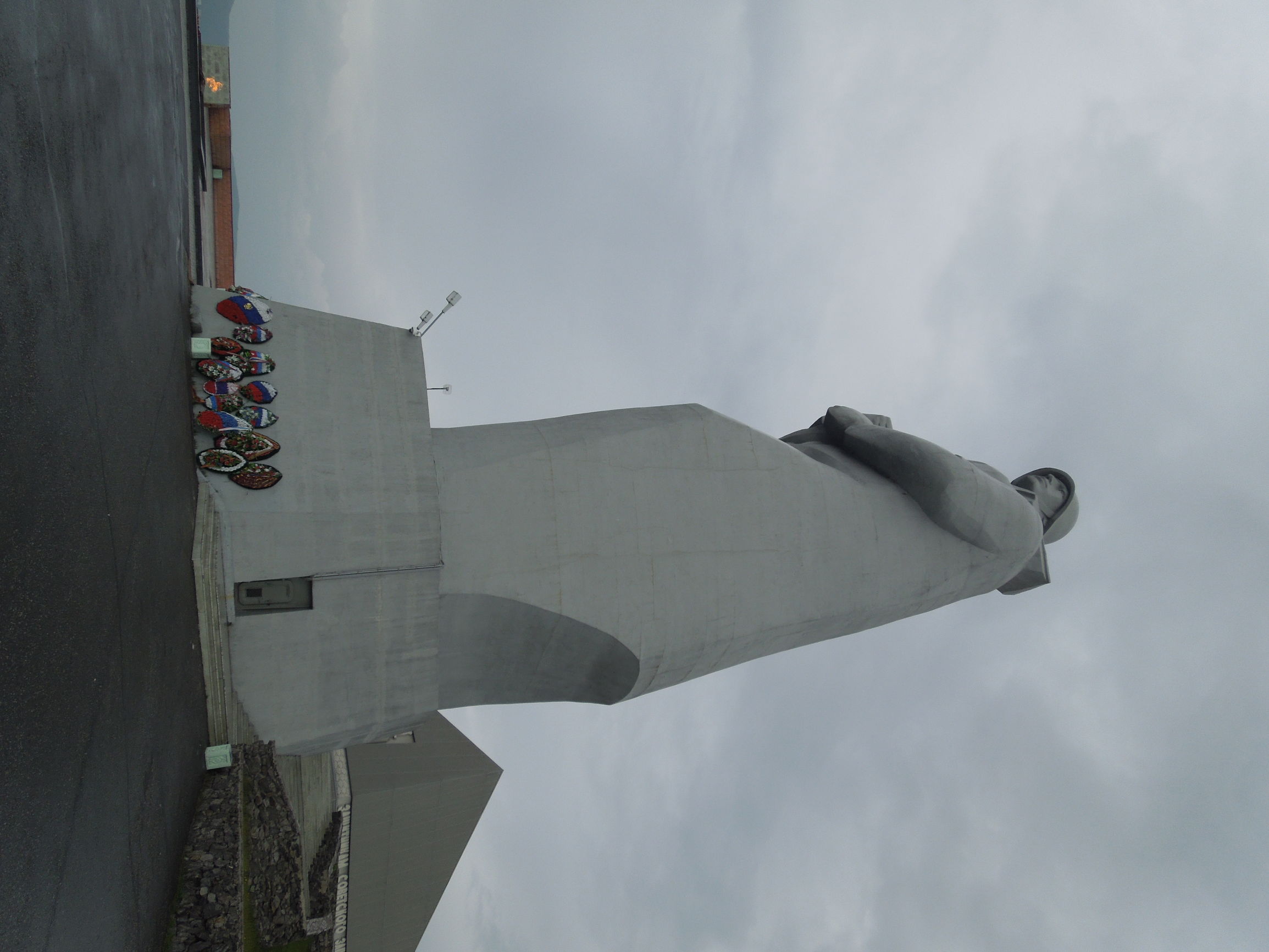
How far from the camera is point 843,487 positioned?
40.1 ft

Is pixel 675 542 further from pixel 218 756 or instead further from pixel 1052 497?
pixel 1052 497

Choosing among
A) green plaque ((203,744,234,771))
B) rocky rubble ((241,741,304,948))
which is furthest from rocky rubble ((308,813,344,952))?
green plaque ((203,744,234,771))

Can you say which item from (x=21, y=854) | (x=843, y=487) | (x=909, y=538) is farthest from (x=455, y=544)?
(x=909, y=538)

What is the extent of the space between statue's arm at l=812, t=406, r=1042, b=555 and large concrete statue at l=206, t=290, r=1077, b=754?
0.04 meters

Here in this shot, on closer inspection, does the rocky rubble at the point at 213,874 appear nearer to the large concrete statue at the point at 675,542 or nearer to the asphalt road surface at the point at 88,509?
the asphalt road surface at the point at 88,509

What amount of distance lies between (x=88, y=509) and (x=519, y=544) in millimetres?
4701

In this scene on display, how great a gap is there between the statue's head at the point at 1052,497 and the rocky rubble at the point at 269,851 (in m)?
13.2

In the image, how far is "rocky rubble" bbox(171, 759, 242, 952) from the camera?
7.24 metres

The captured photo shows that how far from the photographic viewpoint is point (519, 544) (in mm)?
9812

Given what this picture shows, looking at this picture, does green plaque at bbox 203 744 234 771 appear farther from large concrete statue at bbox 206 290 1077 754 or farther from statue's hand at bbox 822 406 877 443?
statue's hand at bbox 822 406 877 443

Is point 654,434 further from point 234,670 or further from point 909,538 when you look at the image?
point 234,670

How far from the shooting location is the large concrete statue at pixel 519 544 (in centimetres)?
885

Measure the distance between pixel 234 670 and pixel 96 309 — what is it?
13.1 ft

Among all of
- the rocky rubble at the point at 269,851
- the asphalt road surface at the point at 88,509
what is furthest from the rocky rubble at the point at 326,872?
the asphalt road surface at the point at 88,509
